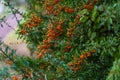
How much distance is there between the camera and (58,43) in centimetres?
298

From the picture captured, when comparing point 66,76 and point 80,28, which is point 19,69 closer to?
point 66,76

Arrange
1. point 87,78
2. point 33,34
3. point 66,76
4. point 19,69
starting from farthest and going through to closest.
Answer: point 33,34
point 87,78
point 66,76
point 19,69

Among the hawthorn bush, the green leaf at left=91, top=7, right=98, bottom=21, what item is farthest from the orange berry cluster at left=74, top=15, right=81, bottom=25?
the green leaf at left=91, top=7, right=98, bottom=21

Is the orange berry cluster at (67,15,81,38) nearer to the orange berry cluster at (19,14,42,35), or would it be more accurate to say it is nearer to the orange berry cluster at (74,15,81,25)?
the orange berry cluster at (74,15,81,25)

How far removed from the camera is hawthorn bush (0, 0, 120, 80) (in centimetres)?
259

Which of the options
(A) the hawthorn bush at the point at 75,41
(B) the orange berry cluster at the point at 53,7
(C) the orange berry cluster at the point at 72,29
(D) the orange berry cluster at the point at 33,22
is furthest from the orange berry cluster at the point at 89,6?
(D) the orange berry cluster at the point at 33,22

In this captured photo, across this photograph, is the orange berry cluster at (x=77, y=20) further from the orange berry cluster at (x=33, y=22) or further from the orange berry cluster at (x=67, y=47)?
the orange berry cluster at (x=33, y=22)

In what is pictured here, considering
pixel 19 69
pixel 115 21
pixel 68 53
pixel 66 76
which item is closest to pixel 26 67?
pixel 19 69

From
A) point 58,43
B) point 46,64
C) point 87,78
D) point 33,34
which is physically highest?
point 33,34

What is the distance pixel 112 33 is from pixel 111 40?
11cm

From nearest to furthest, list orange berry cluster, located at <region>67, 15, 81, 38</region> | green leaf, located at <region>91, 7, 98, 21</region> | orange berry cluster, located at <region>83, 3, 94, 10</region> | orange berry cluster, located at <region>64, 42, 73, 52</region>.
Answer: green leaf, located at <region>91, 7, 98, 21</region> → orange berry cluster, located at <region>83, 3, 94, 10</region> → orange berry cluster, located at <region>67, 15, 81, 38</region> → orange berry cluster, located at <region>64, 42, 73, 52</region>

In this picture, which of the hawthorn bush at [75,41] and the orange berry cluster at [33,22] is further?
the orange berry cluster at [33,22]

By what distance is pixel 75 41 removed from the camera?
2.96 m

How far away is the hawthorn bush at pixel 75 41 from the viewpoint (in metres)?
2.59
